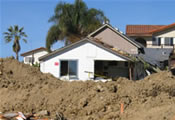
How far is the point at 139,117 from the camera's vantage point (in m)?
9.65

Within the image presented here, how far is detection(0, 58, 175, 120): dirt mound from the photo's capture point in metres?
10.2

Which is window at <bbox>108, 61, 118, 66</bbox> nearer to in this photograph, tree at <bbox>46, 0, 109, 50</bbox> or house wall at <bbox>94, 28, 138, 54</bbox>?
house wall at <bbox>94, 28, 138, 54</bbox>

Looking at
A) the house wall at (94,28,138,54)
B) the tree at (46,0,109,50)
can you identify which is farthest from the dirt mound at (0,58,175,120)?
the tree at (46,0,109,50)

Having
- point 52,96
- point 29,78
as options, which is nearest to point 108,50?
point 29,78

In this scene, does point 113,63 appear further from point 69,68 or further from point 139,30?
point 139,30

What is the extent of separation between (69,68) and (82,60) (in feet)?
3.60

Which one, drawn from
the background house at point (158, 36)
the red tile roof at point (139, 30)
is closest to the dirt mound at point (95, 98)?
the background house at point (158, 36)

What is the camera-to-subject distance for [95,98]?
10688 millimetres

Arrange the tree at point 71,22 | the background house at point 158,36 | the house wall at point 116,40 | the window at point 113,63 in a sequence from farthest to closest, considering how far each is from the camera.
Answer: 1. the background house at point 158,36
2. the tree at point 71,22
3. the house wall at point 116,40
4. the window at point 113,63

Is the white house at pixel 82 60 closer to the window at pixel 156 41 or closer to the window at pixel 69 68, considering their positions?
the window at pixel 69 68

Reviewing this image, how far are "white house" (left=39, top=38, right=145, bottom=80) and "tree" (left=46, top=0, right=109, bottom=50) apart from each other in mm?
10785

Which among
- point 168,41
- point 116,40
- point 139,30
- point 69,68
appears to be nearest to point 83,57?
point 69,68

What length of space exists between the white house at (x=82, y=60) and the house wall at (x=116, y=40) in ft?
14.2

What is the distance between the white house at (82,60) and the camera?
21.3m
